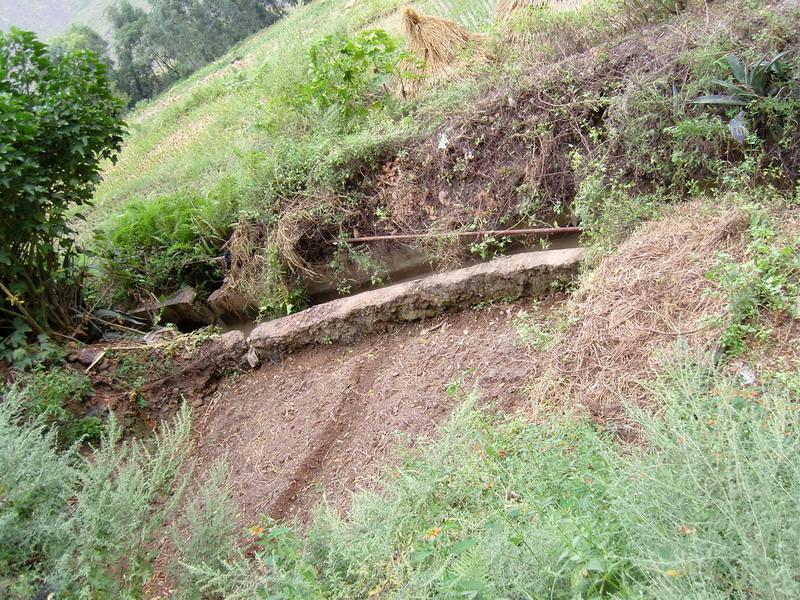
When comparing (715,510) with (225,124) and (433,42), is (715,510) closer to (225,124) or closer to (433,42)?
(433,42)

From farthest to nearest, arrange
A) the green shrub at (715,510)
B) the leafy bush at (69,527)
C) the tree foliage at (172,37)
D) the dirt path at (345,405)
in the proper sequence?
the tree foliage at (172,37) < the dirt path at (345,405) < the leafy bush at (69,527) < the green shrub at (715,510)

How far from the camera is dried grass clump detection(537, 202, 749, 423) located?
2.71m

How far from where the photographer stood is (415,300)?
14.1 feet

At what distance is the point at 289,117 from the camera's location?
21.3ft

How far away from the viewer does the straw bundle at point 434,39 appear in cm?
640

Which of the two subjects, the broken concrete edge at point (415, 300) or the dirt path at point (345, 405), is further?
the broken concrete edge at point (415, 300)

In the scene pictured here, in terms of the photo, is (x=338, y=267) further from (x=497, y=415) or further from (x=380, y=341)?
(x=497, y=415)

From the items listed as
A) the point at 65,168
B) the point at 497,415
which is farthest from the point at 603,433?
the point at 65,168

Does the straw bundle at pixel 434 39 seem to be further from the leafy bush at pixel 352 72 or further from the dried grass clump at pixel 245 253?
the dried grass clump at pixel 245 253

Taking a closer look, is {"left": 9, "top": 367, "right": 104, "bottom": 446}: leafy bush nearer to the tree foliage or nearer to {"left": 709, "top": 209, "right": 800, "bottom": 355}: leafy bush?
{"left": 709, "top": 209, "right": 800, "bottom": 355}: leafy bush

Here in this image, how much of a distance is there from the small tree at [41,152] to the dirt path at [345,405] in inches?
68.9

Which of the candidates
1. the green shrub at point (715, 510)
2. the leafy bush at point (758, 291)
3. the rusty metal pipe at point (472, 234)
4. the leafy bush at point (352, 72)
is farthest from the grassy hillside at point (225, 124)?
the green shrub at point (715, 510)

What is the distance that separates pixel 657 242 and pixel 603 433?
1.28 m

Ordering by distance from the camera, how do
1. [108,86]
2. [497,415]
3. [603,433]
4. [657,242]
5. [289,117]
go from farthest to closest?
[289,117] < [108,86] < [657,242] < [497,415] < [603,433]
